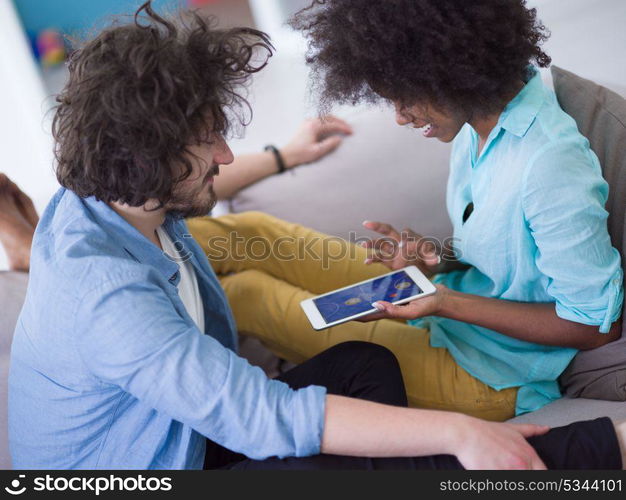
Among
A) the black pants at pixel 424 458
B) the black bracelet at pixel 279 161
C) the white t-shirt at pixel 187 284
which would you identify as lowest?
the black pants at pixel 424 458

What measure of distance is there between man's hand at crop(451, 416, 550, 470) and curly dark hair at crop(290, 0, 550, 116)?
0.49 metres

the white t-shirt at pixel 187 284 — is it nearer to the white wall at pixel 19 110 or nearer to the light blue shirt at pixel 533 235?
the light blue shirt at pixel 533 235

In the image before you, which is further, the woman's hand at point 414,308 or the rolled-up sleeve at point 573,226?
the woman's hand at point 414,308

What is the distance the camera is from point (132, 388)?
835mm

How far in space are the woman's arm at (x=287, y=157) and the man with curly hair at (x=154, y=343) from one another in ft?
1.85

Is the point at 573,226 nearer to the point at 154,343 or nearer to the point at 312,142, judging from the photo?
the point at 154,343

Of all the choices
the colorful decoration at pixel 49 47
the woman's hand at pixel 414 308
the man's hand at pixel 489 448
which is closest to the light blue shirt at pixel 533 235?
the woman's hand at pixel 414 308

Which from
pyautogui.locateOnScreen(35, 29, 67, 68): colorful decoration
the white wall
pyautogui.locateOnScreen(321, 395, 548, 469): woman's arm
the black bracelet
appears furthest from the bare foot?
pyautogui.locateOnScreen(35, 29, 67, 68): colorful decoration

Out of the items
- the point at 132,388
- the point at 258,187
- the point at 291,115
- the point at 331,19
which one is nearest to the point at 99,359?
the point at 132,388

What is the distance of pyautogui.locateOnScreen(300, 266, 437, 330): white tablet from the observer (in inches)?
45.8

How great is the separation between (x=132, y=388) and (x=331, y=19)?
2.02 ft

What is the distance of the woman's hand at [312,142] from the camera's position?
166 centimetres

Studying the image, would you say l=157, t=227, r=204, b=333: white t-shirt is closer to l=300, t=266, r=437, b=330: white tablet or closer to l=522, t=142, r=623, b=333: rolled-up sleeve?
l=300, t=266, r=437, b=330: white tablet

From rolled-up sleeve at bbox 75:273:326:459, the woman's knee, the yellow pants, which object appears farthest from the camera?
the woman's knee
